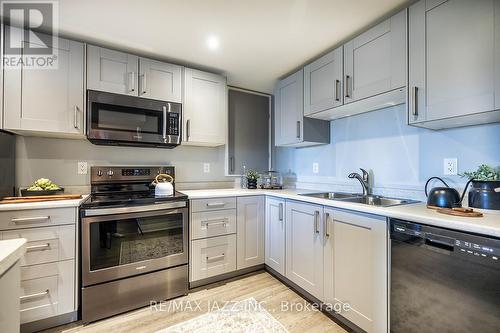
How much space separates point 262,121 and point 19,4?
2538 millimetres

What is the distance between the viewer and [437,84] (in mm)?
1421

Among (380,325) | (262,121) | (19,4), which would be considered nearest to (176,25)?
(19,4)

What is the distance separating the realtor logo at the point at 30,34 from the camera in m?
1.62

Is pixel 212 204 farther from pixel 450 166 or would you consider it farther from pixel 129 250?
pixel 450 166

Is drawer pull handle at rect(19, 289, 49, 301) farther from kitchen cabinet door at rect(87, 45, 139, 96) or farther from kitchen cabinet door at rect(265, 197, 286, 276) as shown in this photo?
kitchen cabinet door at rect(265, 197, 286, 276)

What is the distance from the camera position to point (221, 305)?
1927 millimetres

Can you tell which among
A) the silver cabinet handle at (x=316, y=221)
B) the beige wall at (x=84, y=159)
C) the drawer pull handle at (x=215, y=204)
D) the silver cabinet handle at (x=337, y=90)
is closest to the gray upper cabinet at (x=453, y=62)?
the silver cabinet handle at (x=337, y=90)

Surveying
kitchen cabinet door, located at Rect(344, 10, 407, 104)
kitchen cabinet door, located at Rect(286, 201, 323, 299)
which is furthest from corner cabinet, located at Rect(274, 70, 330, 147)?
kitchen cabinet door, located at Rect(286, 201, 323, 299)

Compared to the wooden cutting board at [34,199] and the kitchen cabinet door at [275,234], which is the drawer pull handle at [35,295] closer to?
the wooden cutting board at [34,199]

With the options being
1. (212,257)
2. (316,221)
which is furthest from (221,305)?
(316,221)

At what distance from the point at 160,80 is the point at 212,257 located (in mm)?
1815

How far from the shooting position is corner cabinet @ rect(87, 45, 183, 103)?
201cm

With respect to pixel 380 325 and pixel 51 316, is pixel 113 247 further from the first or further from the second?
pixel 380 325

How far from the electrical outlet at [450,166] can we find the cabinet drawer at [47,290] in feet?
9.05
